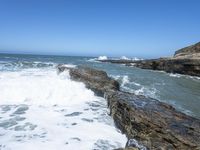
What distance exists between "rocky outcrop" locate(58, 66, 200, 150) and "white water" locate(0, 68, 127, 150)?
46cm

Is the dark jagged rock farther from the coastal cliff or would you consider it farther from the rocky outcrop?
the coastal cliff

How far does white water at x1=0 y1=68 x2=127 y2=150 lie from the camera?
A: 6.63m

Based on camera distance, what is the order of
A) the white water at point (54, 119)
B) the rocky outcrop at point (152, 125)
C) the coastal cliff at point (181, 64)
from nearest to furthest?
the rocky outcrop at point (152, 125)
the white water at point (54, 119)
the coastal cliff at point (181, 64)

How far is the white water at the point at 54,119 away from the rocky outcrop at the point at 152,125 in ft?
1.49

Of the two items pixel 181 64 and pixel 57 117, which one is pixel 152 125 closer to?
pixel 57 117

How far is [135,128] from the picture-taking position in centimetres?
695

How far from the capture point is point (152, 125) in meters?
6.54

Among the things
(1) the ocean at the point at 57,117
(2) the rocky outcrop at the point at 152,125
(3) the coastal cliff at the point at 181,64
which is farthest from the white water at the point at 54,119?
(3) the coastal cliff at the point at 181,64

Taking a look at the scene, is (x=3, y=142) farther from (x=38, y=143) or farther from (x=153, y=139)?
(x=153, y=139)

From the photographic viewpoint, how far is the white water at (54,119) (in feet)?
21.8

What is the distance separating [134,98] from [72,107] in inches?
109

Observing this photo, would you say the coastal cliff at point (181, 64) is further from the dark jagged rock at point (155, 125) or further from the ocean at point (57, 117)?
the dark jagged rock at point (155, 125)

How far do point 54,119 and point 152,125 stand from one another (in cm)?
360

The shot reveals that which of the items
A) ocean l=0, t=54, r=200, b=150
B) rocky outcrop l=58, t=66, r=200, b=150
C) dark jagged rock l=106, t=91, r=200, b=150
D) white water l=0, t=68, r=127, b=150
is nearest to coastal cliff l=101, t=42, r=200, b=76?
ocean l=0, t=54, r=200, b=150
